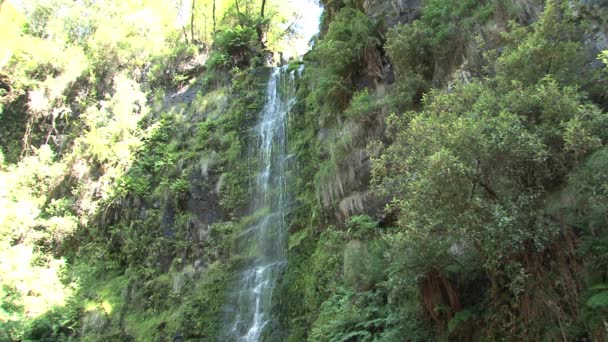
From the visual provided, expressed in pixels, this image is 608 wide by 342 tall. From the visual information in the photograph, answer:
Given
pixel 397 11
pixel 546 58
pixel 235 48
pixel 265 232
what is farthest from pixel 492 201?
pixel 235 48

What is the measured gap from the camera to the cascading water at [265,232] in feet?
38.0

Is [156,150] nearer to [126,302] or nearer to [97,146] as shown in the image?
[97,146]

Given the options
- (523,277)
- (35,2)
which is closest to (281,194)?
(523,277)

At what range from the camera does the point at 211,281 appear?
1318 centimetres

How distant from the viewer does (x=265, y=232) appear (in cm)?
1345

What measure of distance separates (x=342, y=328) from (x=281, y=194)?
672 cm

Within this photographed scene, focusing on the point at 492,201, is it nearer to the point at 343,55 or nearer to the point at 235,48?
the point at 343,55

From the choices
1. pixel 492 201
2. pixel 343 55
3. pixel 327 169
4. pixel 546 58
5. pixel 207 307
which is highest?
pixel 343 55

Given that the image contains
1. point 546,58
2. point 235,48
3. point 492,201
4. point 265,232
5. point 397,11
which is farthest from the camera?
point 235,48

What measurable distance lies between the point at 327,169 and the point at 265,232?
3.27 metres

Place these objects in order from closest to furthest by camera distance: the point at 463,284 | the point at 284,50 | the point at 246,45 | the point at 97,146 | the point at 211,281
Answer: the point at 463,284 < the point at 211,281 < the point at 97,146 < the point at 246,45 < the point at 284,50

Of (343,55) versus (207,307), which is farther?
(207,307)

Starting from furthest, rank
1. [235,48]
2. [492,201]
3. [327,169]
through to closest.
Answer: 1. [235,48]
2. [327,169]
3. [492,201]

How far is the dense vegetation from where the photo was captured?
5.45 m
